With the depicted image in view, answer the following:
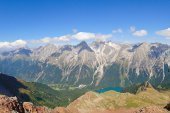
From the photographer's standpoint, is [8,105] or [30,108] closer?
[8,105]

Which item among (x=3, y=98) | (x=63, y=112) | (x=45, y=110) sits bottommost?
(x=63, y=112)

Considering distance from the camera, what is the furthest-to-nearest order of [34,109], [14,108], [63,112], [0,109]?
1. [63,112]
2. [34,109]
3. [14,108]
4. [0,109]

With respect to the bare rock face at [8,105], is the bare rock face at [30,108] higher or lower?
lower

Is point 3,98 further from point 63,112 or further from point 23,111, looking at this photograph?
point 63,112

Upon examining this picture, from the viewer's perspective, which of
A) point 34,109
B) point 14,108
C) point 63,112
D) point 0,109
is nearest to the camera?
point 0,109

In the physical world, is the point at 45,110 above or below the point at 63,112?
above

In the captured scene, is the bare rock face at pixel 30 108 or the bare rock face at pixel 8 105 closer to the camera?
the bare rock face at pixel 8 105

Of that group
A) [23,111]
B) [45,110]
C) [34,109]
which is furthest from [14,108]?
[45,110]

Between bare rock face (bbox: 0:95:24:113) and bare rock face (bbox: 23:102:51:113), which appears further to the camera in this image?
bare rock face (bbox: 23:102:51:113)

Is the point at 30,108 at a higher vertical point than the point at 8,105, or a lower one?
lower

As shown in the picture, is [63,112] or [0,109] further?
[63,112]

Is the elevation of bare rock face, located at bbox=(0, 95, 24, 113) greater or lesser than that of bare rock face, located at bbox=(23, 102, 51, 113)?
greater
